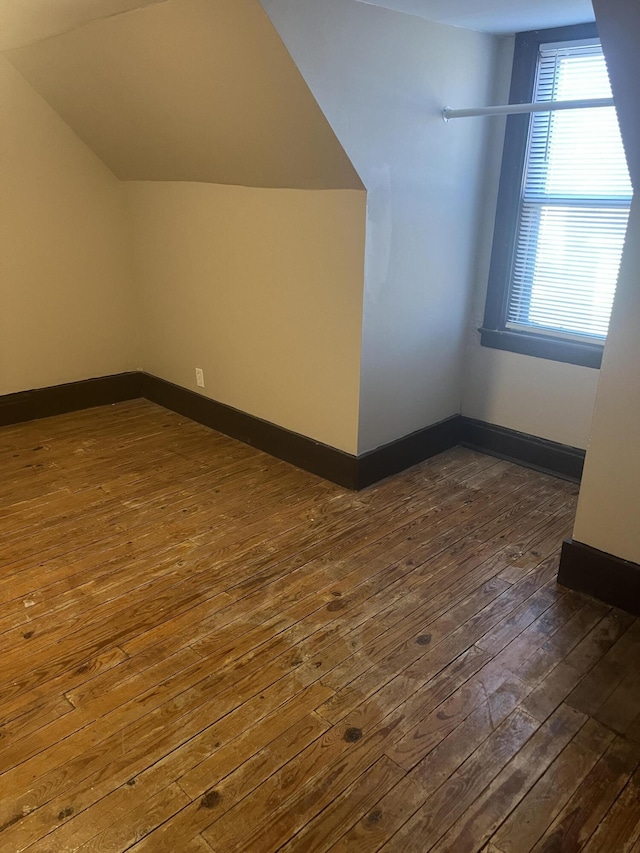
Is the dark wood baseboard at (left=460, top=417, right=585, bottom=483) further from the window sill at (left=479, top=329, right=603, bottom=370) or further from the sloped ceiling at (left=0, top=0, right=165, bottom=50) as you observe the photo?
the sloped ceiling at (left=0, top=0, right=165, bottom=50)

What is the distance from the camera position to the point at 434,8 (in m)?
2.47

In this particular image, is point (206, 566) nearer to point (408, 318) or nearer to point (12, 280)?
point (408, 318)

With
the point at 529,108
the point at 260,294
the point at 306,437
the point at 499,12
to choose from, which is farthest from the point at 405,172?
the point at 306,437

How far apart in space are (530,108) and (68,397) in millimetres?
3055

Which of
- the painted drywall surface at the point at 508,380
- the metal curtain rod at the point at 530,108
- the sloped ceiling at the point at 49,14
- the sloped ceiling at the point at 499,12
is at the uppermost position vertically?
the sloped ceiling at the point at 499,12

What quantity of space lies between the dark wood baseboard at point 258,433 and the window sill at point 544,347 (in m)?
1.04

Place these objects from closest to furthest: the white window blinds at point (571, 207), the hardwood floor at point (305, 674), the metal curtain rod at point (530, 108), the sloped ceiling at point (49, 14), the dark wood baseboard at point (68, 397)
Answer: the hardwood floor at point (305, 674) < the sloped ceiling at point (49, 14) < the metal curtain rod at point (530, 108) < the white window blinds at point (571, 207) < the dark wood baseboard at point (68, 397)

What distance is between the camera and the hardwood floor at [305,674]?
153 cm

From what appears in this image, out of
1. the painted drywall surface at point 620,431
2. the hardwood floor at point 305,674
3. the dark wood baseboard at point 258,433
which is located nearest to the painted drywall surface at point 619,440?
the painted drywall surface at point 620,431

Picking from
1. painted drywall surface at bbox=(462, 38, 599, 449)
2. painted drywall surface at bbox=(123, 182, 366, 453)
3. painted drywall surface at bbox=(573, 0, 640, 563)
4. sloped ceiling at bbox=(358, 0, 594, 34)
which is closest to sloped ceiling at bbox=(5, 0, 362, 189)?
painted drywall surface at bbox=(123, 182, 366, 453)

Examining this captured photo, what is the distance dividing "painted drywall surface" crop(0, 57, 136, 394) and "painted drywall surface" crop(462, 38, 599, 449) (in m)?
2.26

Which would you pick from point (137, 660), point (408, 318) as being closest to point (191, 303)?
point (408, 318)

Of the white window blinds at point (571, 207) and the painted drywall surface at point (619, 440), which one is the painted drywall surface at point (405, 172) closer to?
the white window blinds at point (571, 207)

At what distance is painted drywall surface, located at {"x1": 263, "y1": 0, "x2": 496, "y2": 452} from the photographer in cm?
240
